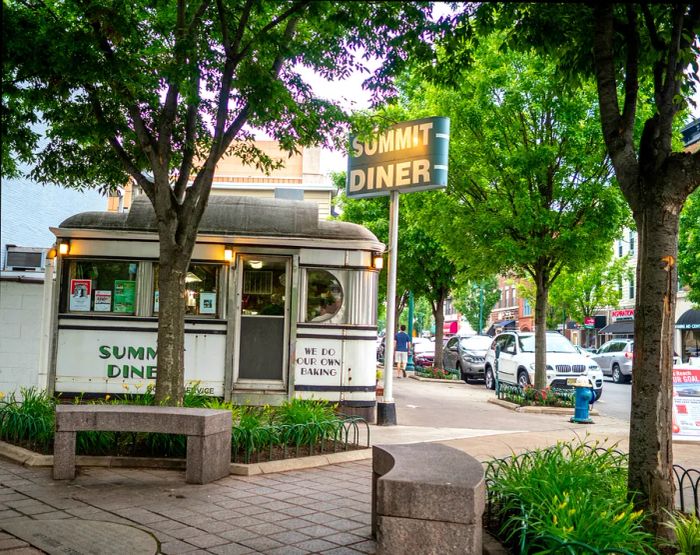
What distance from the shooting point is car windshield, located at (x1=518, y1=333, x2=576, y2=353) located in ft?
61.1

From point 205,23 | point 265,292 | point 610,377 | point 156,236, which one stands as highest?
point 205,23

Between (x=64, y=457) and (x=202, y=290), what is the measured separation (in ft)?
15.2

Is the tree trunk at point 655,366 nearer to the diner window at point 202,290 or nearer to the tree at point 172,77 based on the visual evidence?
the tree at point 172,77

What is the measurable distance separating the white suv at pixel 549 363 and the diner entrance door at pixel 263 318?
8350 mm

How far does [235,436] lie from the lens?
25.1 ft

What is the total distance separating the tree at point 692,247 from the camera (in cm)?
2977

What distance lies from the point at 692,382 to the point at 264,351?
6.48 metres

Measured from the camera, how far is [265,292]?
1139 centimetres

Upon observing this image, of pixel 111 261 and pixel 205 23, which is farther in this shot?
pixel 111 261

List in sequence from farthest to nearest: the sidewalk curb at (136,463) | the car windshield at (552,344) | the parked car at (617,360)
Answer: the parked car at (617,360), the car windshield at (552,344), the sidewalk curb at (136,463)

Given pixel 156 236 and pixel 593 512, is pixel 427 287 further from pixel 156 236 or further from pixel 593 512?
pixel 593 512

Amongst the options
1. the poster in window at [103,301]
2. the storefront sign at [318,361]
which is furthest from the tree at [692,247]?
the poster in window at [103,301]

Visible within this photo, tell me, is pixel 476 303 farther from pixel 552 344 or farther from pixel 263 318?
pixel 263 318

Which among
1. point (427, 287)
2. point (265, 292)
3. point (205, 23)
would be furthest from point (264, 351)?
point (427, 287)
